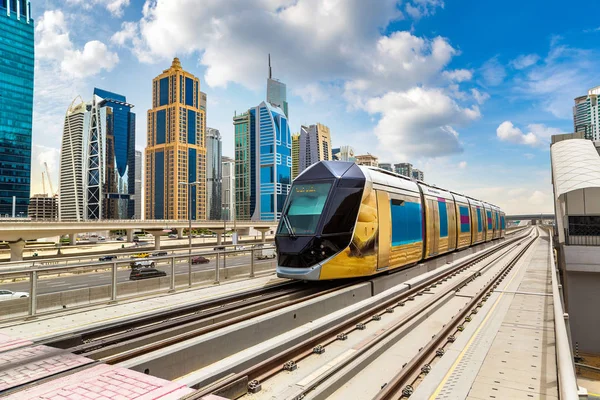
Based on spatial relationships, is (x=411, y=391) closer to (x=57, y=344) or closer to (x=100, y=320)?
(x=57, y=344)

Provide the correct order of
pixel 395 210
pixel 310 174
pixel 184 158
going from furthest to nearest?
pixel 184 158 → pixel 395 210 → pixel 310 174

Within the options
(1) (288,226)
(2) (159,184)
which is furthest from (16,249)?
(2) (159,184)

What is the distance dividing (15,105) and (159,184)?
71.7 m

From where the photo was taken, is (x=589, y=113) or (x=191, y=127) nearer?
(x=589, y=113)

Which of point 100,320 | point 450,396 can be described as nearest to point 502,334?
point 450,396

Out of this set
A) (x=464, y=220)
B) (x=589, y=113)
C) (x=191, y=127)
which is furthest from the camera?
(x=191, y=127)

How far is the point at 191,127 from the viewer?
19112 cm

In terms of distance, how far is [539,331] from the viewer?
8305 millimetres

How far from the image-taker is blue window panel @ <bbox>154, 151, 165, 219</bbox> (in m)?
189

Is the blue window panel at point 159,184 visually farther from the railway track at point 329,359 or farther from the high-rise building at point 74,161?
the railway track at point 329,359

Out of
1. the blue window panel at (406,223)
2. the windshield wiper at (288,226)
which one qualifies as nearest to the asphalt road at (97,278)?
the windshield wiper at (288,226)

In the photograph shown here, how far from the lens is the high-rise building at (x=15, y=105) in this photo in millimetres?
124250

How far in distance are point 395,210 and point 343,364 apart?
848cm

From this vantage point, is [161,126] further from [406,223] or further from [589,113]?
[589,113]
